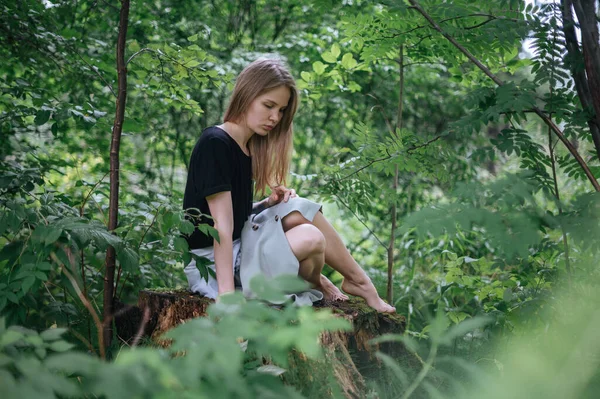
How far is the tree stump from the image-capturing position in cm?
181

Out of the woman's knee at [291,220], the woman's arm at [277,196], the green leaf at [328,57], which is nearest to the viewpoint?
the woman's knee at [291,220]

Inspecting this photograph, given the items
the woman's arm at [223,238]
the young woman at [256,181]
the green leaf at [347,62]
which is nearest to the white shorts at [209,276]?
the young woman at [256,181]

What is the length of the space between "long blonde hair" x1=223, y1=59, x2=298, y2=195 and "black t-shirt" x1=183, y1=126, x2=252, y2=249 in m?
0.08

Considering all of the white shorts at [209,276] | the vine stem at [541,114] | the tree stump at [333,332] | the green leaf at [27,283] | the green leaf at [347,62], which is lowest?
the tree stump at [333,332]

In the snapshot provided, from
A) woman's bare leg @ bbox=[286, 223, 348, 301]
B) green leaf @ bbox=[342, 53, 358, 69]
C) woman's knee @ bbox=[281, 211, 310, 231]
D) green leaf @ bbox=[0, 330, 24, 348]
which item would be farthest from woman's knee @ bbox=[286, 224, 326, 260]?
green leaf @ bbox=[0, 330, 24, 348]

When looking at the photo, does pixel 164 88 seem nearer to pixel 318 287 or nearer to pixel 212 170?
pixel 212 170

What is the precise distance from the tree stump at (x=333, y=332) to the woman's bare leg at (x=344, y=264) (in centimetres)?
6

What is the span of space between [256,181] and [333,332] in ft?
3.17

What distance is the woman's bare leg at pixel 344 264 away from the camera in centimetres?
248

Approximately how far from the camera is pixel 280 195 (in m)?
2.61

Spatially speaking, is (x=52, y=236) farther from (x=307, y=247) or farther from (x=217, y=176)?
(x=307, y=247)

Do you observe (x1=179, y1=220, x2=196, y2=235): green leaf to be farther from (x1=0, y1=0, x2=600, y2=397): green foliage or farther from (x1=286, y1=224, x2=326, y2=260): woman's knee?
(x1=286, y1=224, x2=326, y2=260): woman's knee

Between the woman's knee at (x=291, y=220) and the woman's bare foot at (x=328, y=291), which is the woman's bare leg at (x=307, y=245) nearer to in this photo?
the woman's knee at (x=291, y=220)

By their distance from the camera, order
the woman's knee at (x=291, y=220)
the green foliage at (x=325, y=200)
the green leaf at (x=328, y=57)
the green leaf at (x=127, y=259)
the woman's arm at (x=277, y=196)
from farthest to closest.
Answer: the green leaf at (x=328, y=57) < the woman's arm at (x=277, y=196) < the woman's knee at (x=291, y=220) < the green leaf at (x=127, y=259) < the green foliage at (x=325, y=200)
